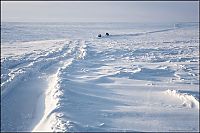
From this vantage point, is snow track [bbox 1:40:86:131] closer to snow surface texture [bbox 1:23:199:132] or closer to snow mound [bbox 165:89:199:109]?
snow surface texture [bbox 1:23:199:132]

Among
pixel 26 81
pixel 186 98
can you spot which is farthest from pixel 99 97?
pixel 26 81

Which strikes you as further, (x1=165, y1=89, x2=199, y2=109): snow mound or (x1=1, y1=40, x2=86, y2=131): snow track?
(x1=165, y1=89, x2=199, y2=109): snow mound

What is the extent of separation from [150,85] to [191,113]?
2595mm

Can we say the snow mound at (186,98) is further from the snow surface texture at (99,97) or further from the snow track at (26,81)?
the snow track at (26,81)

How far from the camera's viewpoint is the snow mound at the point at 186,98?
24.4 feet

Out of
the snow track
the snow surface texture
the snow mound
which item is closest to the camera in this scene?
the snow surface texture

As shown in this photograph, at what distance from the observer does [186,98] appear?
7.90 meters

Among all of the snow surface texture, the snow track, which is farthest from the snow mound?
the snow track

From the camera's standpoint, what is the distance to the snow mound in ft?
24.4

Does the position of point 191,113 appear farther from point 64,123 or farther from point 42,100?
point 42,100

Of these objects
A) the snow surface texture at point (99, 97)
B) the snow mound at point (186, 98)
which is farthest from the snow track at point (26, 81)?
the snow mound at point (186, 98)

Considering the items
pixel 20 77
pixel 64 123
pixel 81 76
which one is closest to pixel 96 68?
pixel 81 76

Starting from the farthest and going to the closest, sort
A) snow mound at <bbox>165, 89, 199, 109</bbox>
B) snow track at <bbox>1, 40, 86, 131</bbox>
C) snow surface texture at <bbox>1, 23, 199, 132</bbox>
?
1. snow mound at <bbox>165, 89, 199, 109</bbox>
2. snow track at <bbox>1, 40, 86, 131</bbox>
3. snow surface texture at <bbox>1, 23, 199, 132</bbox>

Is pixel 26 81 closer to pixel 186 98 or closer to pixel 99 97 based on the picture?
pixel 99 97
